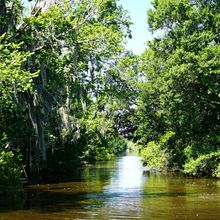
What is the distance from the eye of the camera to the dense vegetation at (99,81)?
60.9 ft

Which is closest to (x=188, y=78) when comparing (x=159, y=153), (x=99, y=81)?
(x=99, y=81)

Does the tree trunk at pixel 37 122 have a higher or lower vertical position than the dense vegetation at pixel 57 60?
lower

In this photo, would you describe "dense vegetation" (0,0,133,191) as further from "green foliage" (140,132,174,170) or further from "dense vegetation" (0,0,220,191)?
"green foliage" (140,132,174,170)

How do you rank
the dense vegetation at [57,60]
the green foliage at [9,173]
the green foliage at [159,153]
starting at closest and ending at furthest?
the dense vegetation at [57,60]
the green foliage at [9,173]
the green foliage at [159,153]

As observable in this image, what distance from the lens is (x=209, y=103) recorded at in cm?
2989

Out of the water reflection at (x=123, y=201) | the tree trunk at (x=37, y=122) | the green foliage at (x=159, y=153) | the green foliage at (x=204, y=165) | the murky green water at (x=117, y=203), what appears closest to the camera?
the murky green water at (x=117, y=203)

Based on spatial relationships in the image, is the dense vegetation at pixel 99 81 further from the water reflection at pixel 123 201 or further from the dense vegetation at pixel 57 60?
the water reflection at pixel 123 201

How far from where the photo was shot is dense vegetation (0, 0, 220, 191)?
18.6 meters

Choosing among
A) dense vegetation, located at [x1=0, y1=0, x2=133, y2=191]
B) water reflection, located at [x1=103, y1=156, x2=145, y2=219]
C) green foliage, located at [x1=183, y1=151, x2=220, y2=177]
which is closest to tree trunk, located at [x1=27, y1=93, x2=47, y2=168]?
dense vegetation, located at [x1=0, y1=0, x2=133, y2=191]

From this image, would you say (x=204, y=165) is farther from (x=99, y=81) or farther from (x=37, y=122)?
(x=37, y=122)

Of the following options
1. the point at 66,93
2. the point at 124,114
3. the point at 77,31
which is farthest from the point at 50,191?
the point at 124,114

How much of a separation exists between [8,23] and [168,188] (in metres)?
10.5

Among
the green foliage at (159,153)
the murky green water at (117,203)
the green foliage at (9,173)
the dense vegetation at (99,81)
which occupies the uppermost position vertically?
the dense vegetation at (99,81)

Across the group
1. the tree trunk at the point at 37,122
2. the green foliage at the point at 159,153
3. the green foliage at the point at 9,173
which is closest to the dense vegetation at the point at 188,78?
the green foliage at the point at 159,153
